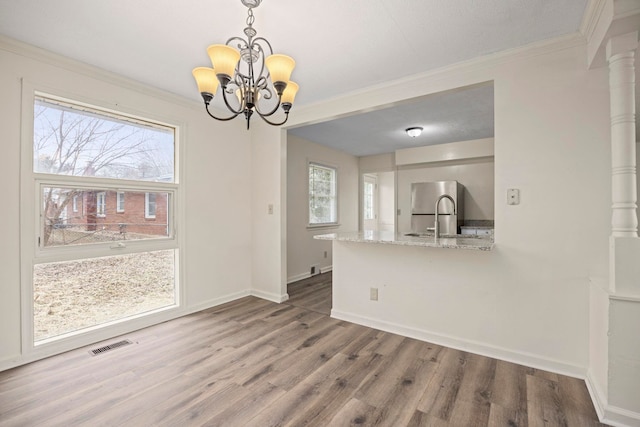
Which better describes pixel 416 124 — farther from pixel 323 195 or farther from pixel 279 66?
pixel 279 66

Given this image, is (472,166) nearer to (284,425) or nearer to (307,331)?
(307,331)

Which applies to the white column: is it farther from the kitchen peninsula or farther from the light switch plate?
the kitchen peninsula

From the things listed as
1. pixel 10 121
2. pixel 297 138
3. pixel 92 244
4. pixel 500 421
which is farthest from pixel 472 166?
pixel 10 121

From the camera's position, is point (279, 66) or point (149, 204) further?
point (149, 204)

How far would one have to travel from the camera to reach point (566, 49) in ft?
6.98

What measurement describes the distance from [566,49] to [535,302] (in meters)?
1.86

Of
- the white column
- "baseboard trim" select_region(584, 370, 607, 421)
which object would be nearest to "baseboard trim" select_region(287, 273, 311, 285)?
"baseboard trim" select_region(584, 370, 607, 421)

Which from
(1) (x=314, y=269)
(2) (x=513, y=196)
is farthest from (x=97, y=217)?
(2) (x=513, y=196)

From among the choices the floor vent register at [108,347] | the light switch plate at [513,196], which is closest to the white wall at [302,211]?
the floor vent register at [108,347]

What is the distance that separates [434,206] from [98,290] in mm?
5002

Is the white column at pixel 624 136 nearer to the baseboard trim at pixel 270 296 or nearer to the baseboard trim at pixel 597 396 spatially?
the baseboard trim at pixel 597 396

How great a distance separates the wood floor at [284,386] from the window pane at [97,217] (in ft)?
3.17

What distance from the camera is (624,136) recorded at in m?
1.68

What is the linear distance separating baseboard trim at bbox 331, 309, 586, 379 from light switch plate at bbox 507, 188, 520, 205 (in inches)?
45.6
